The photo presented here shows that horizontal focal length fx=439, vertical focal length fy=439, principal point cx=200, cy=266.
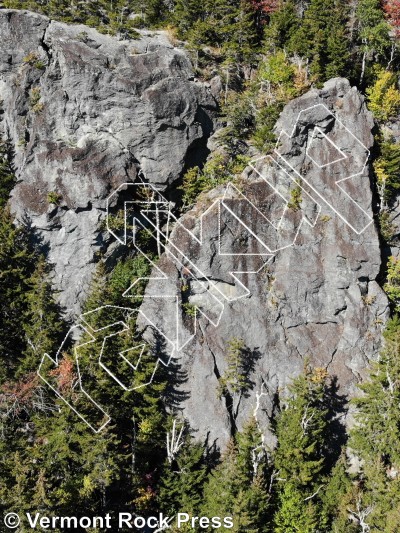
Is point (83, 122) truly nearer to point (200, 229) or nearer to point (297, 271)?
point (200, 229)

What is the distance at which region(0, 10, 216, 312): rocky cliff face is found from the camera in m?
33.5

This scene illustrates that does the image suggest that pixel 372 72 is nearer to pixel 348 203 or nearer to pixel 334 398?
pixel 348 203

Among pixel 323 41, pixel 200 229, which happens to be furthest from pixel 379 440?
pixel 323 41

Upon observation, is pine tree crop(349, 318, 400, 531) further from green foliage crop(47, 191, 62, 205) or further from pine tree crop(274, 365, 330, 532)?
green foliage crop(47, 191, 62, 205)

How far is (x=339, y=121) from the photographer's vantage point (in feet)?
111

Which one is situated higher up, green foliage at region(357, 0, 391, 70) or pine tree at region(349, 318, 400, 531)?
green foliage at region(357, 0, 391, 70)

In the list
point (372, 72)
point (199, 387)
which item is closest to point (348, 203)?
point (372, 72)

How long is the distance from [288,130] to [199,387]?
66.2 feet

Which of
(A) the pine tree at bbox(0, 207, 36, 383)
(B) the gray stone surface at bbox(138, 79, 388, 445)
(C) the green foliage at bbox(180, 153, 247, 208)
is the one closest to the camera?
(A) the pine tree at bbox(0, 207, 36, 383)

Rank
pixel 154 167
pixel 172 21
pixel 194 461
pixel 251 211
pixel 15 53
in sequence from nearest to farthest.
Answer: pixel 194 461
pixel 251 211
pixel 154 167
pixel 15 53
pixel 172 21

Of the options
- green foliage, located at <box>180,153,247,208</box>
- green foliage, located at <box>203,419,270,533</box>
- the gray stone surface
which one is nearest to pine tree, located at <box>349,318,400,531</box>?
the gray stone surface

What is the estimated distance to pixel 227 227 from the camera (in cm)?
3247

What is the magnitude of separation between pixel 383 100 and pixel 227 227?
54.3 ft
